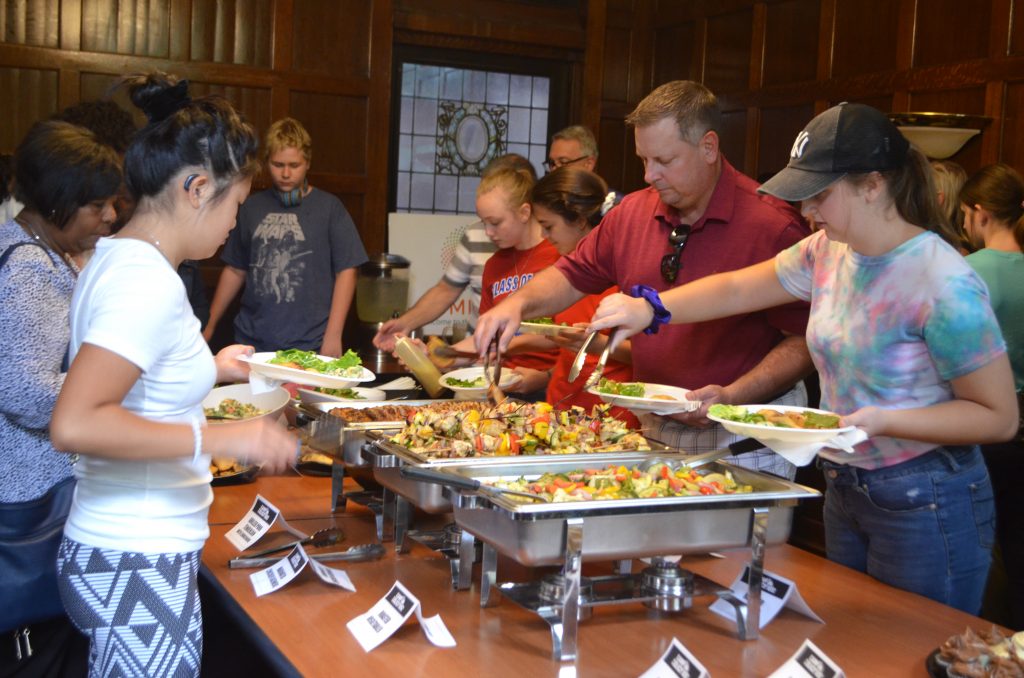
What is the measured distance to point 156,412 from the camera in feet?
4.67

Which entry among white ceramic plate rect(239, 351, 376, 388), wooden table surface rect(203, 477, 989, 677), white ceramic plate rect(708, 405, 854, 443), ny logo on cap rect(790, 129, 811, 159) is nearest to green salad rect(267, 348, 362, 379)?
white ceramic plate rect(239, 351, 376, 388)

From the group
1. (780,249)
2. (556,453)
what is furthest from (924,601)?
(780,249)

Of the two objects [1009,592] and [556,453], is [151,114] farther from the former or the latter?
[1009,592]

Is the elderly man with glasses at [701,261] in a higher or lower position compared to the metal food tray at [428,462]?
higher

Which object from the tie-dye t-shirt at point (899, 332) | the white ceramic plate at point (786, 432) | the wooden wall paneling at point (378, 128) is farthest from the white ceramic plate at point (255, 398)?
the wooden wall paneling at point (378, 128)

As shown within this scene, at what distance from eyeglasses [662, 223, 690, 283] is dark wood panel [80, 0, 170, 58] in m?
3.65

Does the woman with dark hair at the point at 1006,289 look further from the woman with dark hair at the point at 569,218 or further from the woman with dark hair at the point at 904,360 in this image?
the woman with dark hair at the point at 904,360

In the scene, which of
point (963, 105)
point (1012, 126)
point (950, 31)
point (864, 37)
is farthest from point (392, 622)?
point (864, 37)

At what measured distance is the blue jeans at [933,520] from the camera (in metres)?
1.81

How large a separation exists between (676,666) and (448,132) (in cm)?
481

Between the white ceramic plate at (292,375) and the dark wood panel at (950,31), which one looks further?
the dark wood panel at (950,31)

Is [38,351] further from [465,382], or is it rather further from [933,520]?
[933,520]

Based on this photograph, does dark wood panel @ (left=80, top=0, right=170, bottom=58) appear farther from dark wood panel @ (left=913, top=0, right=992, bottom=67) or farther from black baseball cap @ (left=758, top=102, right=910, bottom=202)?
black baseball cap @ (left=758, top=102, right=910, bottom=202)

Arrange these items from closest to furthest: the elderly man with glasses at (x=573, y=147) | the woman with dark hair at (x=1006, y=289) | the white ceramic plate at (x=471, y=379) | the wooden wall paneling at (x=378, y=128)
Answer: the white ceramic plate at (x=471, y=379)
the woman with dark hair at (x=1006, y=289)
the elderly man with glasses at (x=573, y=147)
the wooden wall paneling at (x=378, y=128)
